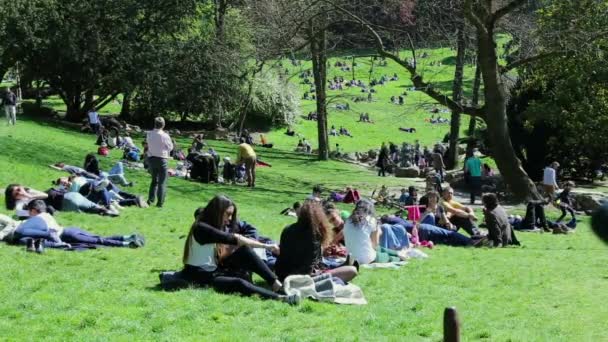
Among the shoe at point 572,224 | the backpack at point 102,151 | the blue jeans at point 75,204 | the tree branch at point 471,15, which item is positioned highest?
the tree branch at point 471,15

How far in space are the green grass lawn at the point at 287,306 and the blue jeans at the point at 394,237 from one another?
437mm

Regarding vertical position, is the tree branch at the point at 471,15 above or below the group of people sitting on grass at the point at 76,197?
above

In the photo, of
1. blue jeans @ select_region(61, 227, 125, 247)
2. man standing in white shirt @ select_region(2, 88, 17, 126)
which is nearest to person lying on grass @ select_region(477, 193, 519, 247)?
blue jeans @ select_region(61, 227, 125, 247)

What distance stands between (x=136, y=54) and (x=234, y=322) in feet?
107

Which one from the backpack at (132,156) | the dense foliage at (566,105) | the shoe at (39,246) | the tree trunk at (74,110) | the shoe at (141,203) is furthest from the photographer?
the tree trunk at (74,110)

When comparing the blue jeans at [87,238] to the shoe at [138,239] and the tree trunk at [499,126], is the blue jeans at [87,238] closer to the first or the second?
the shoe at [138,239]

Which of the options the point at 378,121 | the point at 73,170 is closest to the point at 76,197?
the point at 73,170

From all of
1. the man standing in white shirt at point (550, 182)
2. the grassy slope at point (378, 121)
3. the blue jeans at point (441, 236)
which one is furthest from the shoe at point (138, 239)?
the grassy slope at point (378, 121)

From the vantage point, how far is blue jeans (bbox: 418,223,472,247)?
1398 centimetres

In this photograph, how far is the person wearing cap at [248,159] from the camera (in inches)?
915

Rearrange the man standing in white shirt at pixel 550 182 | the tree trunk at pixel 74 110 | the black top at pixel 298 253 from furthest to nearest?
the tree trunk at pixel 74 110
the man standing in white shirt at pixel 550 182
the black top at pixel 298 253

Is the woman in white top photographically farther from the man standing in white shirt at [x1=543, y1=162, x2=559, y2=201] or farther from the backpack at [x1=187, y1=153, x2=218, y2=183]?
the man standing in white shirt at [x1=543, y1=162, x2=559, y2=201]

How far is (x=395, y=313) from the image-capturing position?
816cm

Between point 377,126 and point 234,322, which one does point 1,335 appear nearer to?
point 234,322
